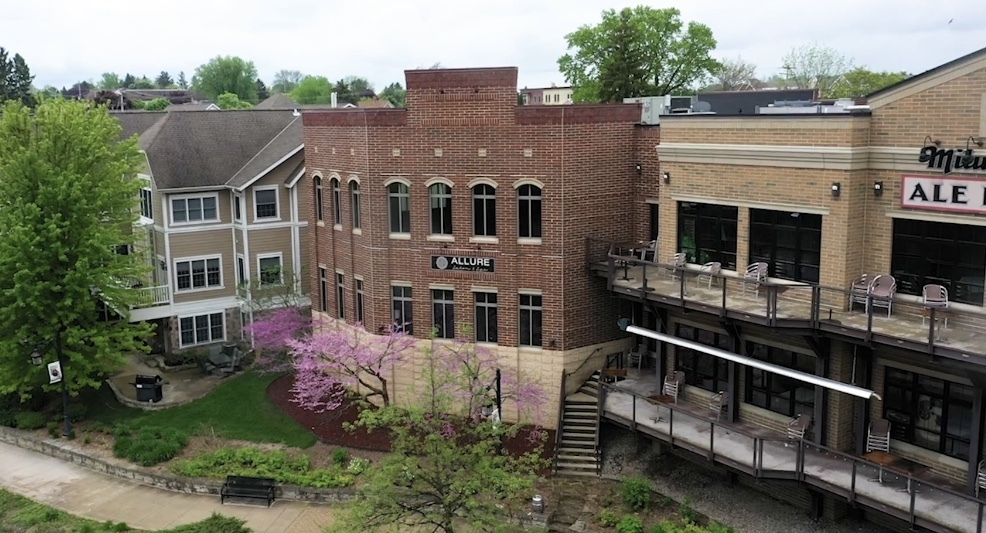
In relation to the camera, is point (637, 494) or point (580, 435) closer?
point (637, 494)

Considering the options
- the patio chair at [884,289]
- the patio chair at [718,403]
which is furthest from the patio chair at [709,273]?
the patio chair at [884,289]

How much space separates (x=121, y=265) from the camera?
2928 centimetres

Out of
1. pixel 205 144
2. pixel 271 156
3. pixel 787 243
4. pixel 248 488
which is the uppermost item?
pixel 205 144

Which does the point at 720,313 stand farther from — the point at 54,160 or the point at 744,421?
the point at 54,160

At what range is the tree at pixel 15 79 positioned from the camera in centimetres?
10216

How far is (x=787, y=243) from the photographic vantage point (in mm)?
20453

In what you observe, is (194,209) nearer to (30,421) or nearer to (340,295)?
(340,295)

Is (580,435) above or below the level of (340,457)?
above

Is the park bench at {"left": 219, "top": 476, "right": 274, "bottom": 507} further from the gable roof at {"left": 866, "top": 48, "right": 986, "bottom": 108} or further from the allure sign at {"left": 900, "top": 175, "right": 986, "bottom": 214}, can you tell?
the gable roof at {"left": 866, "top": 48, "right": 986, "bottom": 108}

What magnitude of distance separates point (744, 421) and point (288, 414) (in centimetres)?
1485

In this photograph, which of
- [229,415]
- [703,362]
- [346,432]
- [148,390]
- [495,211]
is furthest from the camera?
[148,390]

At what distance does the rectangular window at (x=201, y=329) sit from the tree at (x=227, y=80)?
13267cm

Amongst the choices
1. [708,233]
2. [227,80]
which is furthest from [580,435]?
[227,80]

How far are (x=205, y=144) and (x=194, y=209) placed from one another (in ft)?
10.3
